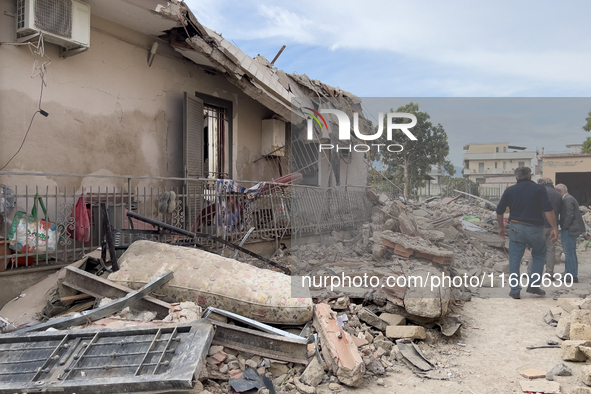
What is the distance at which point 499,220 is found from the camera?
602 centimetres

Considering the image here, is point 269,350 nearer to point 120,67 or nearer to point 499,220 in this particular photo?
point 499,220

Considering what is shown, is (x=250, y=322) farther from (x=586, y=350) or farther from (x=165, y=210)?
(x=586, y=350)

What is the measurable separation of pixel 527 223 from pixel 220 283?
4.37 metres

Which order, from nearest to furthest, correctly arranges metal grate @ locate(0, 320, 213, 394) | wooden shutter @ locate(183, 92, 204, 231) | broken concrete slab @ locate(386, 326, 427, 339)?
metal grate @ locate(0, 320, 213, 394), broken concrete slab @ locate(386, 326, 427, 339), wooden shutter @ locate(183, 92, 204, 231)

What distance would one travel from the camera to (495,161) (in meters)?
5.45

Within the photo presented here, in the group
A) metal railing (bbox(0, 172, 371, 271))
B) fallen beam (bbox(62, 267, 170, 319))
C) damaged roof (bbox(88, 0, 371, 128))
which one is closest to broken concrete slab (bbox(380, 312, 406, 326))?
fallen beam (bbox(62, 267, 170, 319))

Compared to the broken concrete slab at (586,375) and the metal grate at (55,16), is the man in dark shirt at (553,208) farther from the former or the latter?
the metal grate at (55,16)

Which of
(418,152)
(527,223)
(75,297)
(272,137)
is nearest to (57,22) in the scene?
(75,297)

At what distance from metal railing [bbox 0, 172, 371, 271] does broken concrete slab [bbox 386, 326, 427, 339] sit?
3.07 m

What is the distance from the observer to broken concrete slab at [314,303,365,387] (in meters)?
3.24

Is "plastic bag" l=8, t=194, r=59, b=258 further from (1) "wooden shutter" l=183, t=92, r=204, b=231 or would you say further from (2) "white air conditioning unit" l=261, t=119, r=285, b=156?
(2) "white air conditioning unit" l=261, t=119, r=285, b=156

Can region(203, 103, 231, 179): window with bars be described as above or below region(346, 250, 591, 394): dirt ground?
above

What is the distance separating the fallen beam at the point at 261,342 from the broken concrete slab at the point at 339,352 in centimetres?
22

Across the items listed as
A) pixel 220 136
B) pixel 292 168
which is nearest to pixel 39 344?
pixel 220 136
